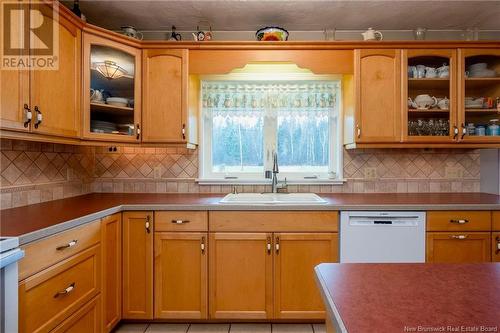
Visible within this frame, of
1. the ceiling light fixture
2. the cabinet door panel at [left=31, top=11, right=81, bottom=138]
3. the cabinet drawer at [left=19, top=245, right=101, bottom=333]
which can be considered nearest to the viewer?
the cabinet drawer at [left=19, top=245, right=101, bottom=333]

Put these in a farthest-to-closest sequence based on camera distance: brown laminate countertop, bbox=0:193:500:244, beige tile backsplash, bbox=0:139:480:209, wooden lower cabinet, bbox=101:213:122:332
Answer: beige tile backsplash, bbox=0:139:480:209
wooden lower cabinet, bbox=101:213:122:332
brown laminate countertop, bbox=0:193:500:244

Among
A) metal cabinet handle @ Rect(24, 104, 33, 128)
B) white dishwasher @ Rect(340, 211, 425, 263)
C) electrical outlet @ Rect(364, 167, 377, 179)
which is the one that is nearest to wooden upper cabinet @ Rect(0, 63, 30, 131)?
metal cabinet handle @ Rect(24, 104, 33, 128)

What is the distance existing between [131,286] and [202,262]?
517mm

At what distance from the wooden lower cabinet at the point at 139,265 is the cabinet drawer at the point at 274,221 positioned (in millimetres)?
455

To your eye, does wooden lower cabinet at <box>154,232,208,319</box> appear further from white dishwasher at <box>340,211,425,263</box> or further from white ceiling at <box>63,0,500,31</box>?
white ceiling at <box>63,0,500,31</box>

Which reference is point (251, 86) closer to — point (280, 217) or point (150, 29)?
point (150, 29)

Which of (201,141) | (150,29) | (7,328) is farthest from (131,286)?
(150,29)

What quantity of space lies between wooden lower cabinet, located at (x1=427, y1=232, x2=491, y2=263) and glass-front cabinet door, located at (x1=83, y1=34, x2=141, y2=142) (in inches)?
90.0

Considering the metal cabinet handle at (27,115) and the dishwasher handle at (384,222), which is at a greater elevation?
the metal cabinet handle at (27,115)

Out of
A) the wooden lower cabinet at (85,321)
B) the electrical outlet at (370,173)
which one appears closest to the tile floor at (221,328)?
the wooden lower cabinet at (85,321)

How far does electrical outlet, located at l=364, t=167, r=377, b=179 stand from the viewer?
267cm

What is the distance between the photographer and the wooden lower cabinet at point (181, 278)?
2.05 meters

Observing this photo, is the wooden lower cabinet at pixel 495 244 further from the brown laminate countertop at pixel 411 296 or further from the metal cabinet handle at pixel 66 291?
the metal cabinet handle at pixel 66 291

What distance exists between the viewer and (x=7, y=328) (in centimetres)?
115
